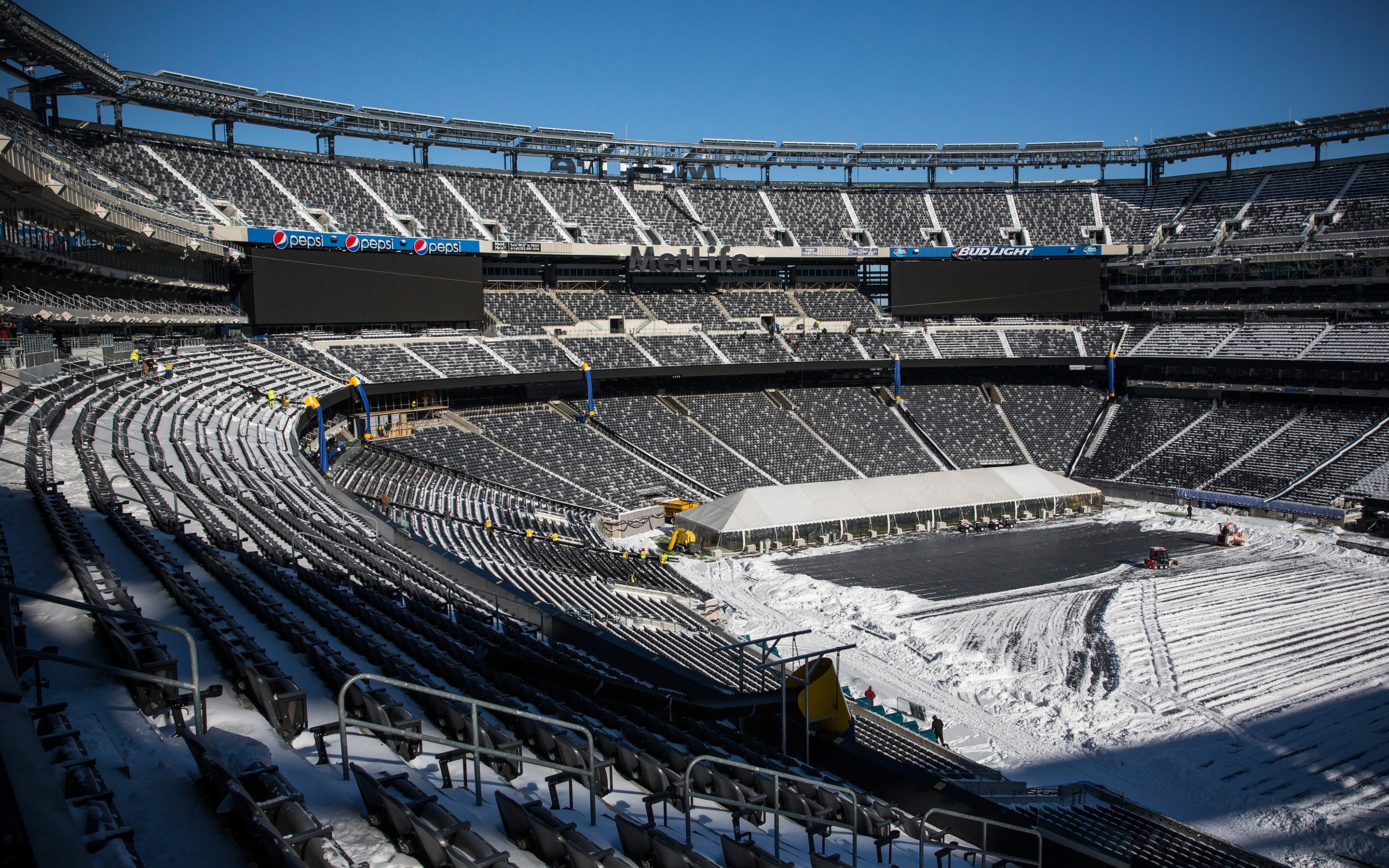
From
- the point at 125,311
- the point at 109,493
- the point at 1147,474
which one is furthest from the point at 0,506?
the point at 1147,474

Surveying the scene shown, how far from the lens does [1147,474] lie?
41.8 meters

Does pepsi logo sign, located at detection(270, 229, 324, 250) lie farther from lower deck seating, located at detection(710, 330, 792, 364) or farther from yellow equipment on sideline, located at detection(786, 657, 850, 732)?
yellow equipment on sideline, located at detection(786, 657, 850, 732)

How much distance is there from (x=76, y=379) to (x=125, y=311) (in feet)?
21.8

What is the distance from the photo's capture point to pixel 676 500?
36.6 meters

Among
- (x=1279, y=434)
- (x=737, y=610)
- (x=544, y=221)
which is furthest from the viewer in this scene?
(x=544, y=221)

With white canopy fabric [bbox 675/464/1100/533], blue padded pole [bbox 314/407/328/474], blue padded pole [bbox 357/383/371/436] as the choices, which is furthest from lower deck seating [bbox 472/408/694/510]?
blue padded pole [bbox 314/407/328/474]

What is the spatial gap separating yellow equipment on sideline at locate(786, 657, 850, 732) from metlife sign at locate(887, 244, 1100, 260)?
40.8 m

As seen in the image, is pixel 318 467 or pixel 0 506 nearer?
pixel 0 506

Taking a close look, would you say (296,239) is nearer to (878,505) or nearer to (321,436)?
(321,436)

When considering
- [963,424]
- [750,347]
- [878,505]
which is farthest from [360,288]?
[963,424]

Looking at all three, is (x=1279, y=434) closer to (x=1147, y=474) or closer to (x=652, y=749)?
(x=1147, y=474)

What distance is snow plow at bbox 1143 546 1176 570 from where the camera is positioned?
28.7 metres

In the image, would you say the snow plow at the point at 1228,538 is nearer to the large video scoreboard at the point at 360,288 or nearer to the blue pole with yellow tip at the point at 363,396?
the blue pole with yellow tip at the point at 363,396

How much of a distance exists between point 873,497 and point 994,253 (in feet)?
73.5
